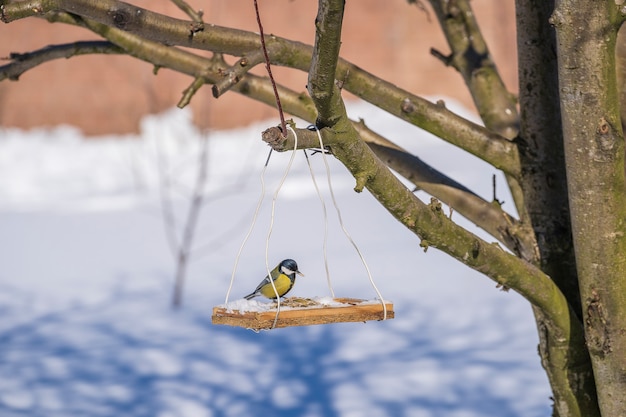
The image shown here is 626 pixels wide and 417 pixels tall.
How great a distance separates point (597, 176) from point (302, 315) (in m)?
0.94

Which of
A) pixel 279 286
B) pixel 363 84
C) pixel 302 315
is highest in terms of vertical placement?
pixel 363 84

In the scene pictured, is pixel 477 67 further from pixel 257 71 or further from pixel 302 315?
pixel 257 71

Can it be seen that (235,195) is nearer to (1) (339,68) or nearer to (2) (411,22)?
(2) (411,22)

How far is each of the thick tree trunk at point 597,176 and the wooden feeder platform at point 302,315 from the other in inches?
25.0

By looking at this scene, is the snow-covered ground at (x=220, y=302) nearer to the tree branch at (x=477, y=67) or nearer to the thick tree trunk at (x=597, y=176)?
the tree branch at (x=477, y=67)

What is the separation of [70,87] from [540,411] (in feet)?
36.7

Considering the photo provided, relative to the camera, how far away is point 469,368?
576 centimetres

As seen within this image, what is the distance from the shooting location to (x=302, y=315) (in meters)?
2.16

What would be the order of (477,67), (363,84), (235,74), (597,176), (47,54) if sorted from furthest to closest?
1. (477,67)
2. (47,54)
3. (363,84)
4. (597,176)
5. (235,74)

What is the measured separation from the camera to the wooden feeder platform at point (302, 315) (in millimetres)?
2094

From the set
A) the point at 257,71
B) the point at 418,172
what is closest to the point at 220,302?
the point at 418,172

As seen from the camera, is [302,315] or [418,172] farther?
[418,172]

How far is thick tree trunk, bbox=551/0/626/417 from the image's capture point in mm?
2230

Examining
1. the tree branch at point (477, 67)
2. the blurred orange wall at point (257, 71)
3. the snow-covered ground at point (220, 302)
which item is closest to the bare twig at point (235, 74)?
the tree branch at point (477, 67)
